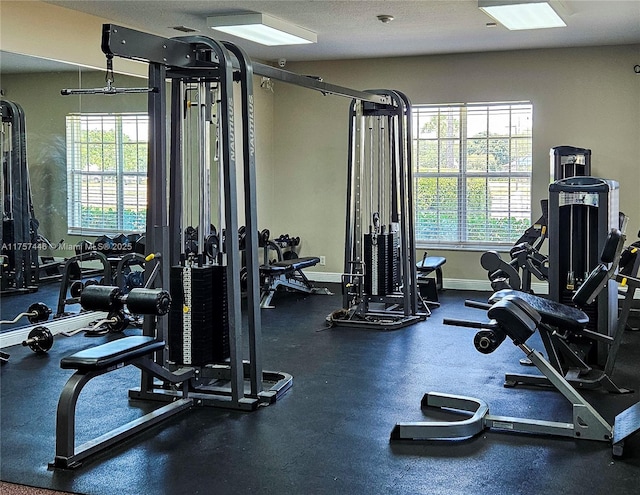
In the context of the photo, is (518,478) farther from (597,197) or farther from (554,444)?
(597,197)

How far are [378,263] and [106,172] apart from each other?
7.74ft

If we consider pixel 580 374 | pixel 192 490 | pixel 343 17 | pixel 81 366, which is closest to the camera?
pixel 192 490

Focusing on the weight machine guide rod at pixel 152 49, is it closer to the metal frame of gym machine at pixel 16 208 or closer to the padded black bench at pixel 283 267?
the metal frame of gym machine at pixel 16 208

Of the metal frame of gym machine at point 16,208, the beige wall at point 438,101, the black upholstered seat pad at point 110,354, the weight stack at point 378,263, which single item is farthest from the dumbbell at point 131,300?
the beige wall at point 438,101

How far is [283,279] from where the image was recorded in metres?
7.10

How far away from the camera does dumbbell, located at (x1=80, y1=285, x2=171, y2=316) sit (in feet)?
10.8

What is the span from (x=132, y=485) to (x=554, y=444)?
1781mm

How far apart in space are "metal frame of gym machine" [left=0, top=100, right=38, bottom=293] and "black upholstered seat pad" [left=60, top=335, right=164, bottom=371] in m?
2.39

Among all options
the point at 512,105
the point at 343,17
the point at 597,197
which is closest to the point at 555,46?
the point at 512,105

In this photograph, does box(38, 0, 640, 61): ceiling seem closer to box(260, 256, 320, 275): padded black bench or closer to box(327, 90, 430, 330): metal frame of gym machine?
box(327, 90, 430, 330): metal frame of gym machine

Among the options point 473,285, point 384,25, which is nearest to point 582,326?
point 384,25

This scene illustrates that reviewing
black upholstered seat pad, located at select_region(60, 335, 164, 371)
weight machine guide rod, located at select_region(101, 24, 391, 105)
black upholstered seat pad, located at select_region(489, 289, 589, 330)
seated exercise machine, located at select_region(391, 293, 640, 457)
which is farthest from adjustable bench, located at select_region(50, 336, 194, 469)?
black upholstered seat pad, located at select_region(489, 289, 589, 330)

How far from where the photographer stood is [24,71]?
528cm

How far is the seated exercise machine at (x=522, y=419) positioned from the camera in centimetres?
311
